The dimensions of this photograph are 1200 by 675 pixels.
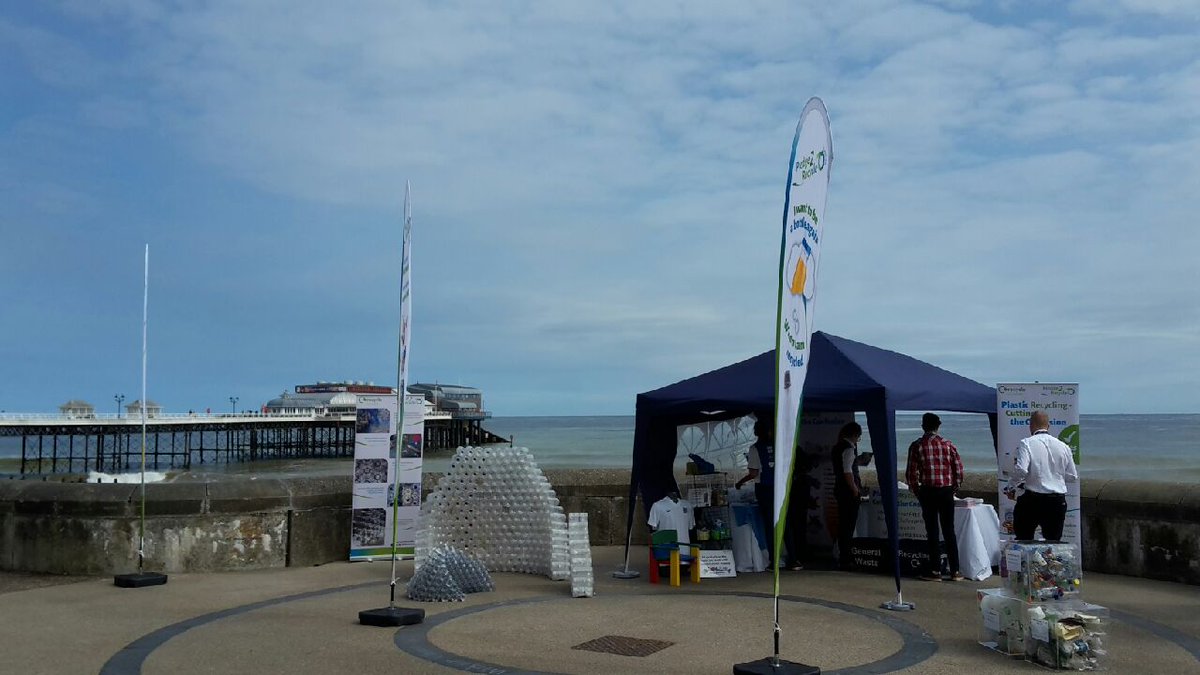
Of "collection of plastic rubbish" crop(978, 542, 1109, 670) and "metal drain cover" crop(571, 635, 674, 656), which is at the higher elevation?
"collection of plastic rubbish" crop(978, 542, 1109, 670)

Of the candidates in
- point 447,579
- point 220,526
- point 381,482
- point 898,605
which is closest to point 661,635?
point 898,605

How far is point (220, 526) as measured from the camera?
32.9 ft

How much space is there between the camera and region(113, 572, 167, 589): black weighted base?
9.01 meters

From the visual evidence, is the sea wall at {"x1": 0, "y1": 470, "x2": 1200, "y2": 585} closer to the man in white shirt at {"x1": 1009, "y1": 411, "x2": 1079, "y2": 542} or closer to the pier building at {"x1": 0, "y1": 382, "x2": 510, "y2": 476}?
the man in white shirt at {"x1": 1009, "y1": 411, "x2": 1079, "y2": 542}

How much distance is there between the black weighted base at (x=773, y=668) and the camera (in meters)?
5.18

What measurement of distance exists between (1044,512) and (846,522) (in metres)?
2.52

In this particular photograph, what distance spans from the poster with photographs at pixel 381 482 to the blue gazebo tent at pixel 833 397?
248 centimetres

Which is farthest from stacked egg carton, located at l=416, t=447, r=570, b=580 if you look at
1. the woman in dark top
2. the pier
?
the pier

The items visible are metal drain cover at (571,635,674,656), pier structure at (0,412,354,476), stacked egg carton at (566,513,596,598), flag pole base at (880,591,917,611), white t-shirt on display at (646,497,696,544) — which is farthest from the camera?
pier structure at (0,412,354,476)

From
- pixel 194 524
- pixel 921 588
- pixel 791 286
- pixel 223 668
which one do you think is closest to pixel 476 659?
pixel 223 668

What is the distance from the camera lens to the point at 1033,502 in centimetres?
796

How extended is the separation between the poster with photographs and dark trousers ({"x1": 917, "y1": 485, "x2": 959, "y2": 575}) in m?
5.19

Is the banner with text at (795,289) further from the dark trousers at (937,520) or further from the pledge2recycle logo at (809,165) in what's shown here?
the dark trousers at (937,520)

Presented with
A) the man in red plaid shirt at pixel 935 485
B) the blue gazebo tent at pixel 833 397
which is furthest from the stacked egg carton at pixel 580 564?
the man in red plaid shirt at pixel 935 485
